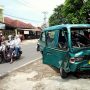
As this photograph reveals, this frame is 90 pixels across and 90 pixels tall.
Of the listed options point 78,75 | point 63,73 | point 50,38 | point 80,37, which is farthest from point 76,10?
point 63,73

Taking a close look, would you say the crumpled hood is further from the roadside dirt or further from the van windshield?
the roadside dirt

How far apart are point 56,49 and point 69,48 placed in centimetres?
94

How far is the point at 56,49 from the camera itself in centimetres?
1127

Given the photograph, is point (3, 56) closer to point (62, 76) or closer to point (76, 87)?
point (62, 76)

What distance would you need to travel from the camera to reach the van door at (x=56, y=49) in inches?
426

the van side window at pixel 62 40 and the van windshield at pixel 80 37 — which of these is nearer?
the van windshield at pixel 80 37

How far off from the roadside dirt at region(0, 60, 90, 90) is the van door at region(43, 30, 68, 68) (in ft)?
1.87

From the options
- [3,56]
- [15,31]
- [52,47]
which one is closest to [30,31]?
[15,31]

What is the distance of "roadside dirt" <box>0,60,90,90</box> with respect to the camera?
9539mm

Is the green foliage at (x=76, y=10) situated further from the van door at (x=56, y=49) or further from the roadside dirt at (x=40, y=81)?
the roadside dirt at (x=40, y=81)

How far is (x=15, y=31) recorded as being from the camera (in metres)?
57.5

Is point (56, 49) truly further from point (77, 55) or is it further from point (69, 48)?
point (77, 55)

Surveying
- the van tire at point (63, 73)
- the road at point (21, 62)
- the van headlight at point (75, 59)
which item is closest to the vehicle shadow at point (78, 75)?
the van tire at point (63, 73)

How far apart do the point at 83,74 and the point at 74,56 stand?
125cm
